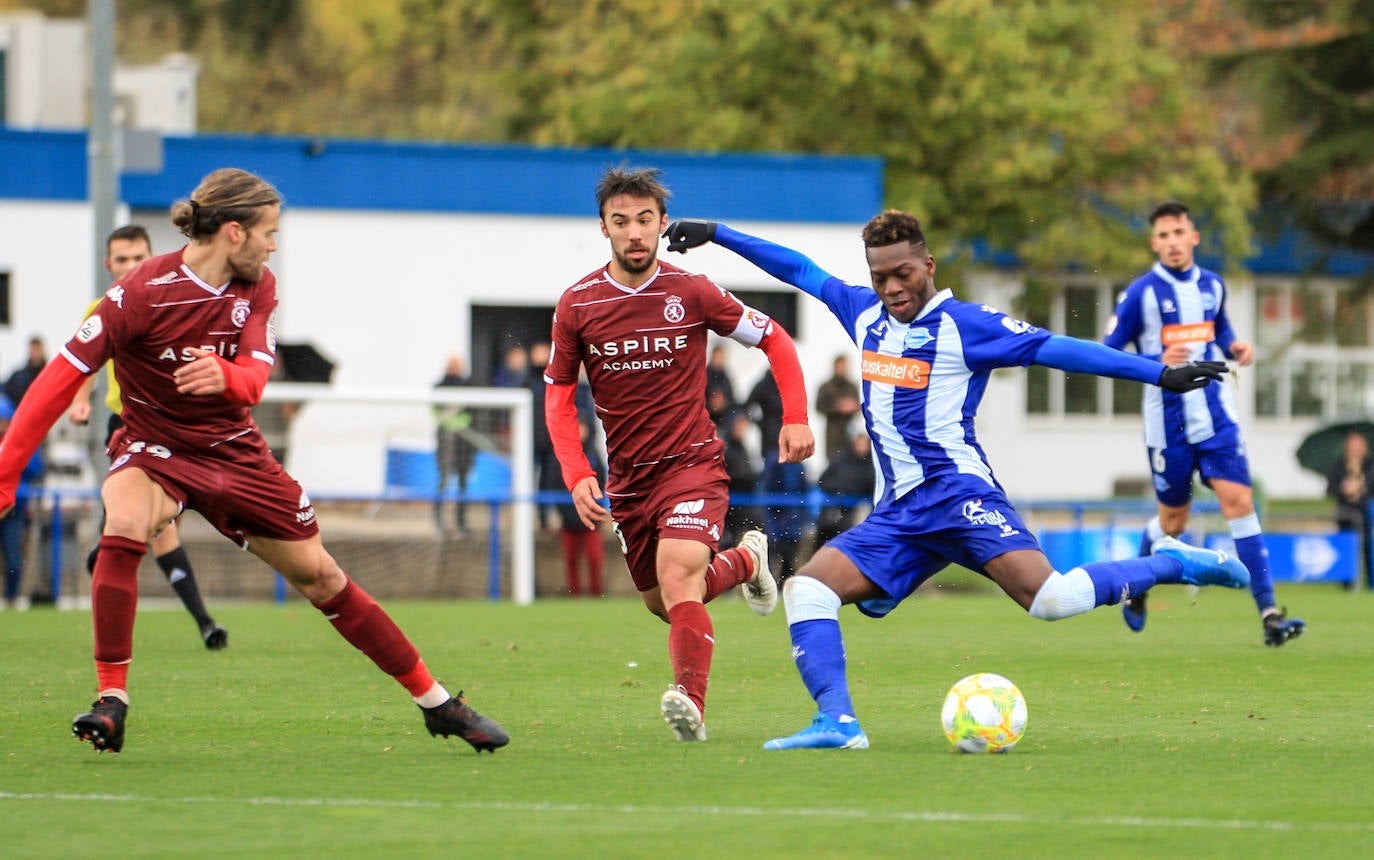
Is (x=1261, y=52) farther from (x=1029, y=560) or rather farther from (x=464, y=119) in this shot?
(x=1029, y=560)

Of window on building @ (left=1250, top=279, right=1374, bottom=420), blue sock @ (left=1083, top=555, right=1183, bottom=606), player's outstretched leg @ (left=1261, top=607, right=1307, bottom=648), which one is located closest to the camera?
blue sock @ (left=1083, top=555, right=1183, bottom=606)

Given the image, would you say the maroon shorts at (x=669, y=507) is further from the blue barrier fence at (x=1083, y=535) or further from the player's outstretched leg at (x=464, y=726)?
the blue barrier fence at (x=1083, y=535)

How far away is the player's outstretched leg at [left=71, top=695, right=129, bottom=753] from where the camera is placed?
6.75 m

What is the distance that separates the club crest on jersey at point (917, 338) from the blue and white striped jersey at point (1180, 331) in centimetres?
487

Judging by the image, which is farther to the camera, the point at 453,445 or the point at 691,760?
the point at 453,445

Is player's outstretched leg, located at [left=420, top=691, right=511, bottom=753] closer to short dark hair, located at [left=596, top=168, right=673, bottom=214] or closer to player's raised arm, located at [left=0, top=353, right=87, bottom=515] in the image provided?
player's raised arm, located at [left=0, top=353, right=87, bottom=515]

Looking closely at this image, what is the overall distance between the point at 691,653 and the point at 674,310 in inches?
52.8

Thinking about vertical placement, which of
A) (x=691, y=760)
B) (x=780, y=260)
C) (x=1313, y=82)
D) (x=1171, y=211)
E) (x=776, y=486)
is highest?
(x=1313, y=82)

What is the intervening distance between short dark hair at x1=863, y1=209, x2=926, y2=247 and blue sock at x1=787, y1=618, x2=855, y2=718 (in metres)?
1.35

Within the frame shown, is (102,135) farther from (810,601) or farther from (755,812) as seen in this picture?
(755,812)

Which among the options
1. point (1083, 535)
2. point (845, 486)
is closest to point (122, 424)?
point (845, 486)

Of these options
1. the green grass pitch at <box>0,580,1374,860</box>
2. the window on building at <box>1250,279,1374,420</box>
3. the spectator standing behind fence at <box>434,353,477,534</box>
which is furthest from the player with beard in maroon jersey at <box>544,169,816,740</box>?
the window on building at <box>1250,279,1374,420</box>

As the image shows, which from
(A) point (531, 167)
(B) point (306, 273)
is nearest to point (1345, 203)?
(A) point (531, 167)

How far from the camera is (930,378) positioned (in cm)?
743
